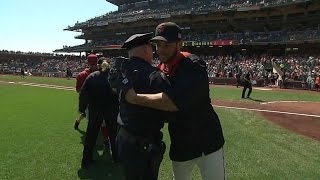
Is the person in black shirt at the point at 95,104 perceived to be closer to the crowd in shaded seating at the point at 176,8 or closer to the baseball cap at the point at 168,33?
the baseball cap at the point at 168,33

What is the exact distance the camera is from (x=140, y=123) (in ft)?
12.1

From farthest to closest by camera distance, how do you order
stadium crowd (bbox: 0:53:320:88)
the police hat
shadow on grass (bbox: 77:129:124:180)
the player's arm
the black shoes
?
1. stadium crowd (bbox: 0:53:320:88)
2. the black shoes
3. shadow on grass (bbox: 77:129:124:180)
4. the police hat
5. the player's arm

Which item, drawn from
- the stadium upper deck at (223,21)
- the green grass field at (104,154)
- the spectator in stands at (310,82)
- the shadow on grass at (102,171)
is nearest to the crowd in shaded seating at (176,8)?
the stadium upper deck at (223,21)

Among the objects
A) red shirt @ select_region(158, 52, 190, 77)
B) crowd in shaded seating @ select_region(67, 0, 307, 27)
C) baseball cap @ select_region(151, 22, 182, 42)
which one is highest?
crowd in shaded seating @ select_region(67, 0, 307, 27)

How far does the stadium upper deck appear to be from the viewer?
44375 millimetres

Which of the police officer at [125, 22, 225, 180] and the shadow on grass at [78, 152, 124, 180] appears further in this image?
the shadow on grass at [78, 152, 124, 180]

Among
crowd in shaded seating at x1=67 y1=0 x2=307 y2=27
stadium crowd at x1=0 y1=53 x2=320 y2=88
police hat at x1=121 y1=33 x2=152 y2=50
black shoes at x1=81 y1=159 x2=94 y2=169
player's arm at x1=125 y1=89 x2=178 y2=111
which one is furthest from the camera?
crowd in shaded seating at x1=67 y1=0 x2=307 y2=27

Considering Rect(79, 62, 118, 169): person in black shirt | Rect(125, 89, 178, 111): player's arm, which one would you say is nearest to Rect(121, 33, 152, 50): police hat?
Rect(125, 89, 178, 111): player's arm

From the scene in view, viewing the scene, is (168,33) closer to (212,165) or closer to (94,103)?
(212,165)

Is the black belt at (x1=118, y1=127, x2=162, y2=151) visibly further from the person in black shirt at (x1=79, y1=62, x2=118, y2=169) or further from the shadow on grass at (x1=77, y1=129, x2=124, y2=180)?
the person in black shirt at (x1=79, y1=62, x2=118, y2=169)

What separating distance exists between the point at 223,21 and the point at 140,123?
169 feet

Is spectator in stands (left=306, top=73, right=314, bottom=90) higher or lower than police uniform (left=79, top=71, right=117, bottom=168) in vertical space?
lower

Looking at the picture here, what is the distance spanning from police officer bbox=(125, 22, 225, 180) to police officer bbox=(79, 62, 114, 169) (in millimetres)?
3388

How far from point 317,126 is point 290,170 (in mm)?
6095
